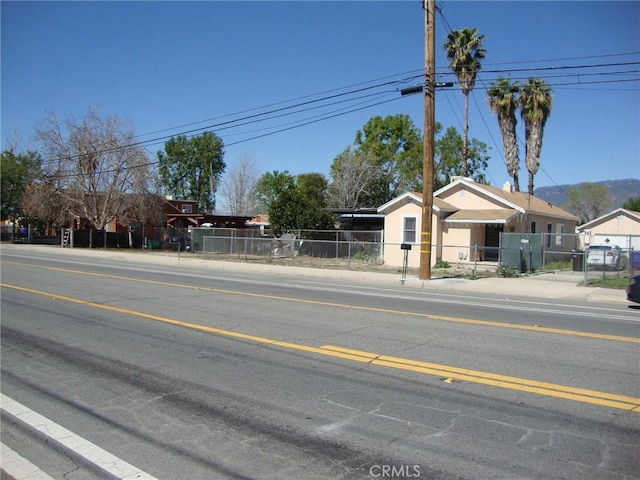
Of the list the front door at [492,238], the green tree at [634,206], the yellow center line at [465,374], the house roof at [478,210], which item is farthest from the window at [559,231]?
the green tree at [634,206]

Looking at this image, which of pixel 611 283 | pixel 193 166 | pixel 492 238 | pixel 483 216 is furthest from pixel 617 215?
pixel 193 166

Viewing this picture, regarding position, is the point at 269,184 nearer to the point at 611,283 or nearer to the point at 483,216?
the point at 483,216

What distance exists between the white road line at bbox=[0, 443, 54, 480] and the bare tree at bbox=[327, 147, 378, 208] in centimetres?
4738

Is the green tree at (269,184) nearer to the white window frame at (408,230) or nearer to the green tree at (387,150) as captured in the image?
the green tree at (387,150)

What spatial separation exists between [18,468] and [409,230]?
26.2 metres

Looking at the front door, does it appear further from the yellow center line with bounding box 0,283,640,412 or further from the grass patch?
the yellow center line with bounding box 0,283,640,412

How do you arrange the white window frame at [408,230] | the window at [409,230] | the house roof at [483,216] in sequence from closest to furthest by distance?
the house roof at [483,216]
the white window frame at [408,230]
the window at [409,230]

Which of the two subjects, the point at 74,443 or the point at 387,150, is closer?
the point at 74,443

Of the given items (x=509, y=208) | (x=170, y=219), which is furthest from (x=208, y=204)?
(x=509, y=208)

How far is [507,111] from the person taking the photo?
132ft

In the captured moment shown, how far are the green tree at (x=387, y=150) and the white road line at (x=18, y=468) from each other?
5075 cm

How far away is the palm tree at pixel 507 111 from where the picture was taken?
1585 inches

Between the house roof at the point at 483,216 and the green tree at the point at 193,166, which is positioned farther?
the green tree at the point at 193,166

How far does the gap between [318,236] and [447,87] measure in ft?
55.3
